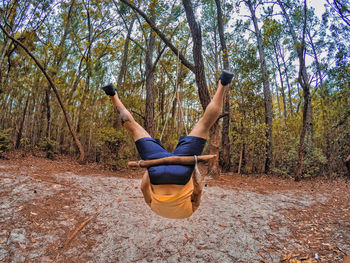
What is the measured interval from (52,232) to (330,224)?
4366 mm

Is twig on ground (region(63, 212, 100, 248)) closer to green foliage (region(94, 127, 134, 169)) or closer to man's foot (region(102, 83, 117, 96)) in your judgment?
man's foot (region(102, 83, 117, 96))

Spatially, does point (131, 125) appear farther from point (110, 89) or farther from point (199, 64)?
point (199, 64)

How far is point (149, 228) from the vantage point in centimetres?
316

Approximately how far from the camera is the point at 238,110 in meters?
7.61

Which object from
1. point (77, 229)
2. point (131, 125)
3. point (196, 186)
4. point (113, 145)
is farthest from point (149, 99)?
point (196, 186)

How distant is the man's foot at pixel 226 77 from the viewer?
1.95 m

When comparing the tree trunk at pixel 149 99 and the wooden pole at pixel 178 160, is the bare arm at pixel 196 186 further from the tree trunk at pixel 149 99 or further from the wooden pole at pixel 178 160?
the tree trunk at pixel 149 99

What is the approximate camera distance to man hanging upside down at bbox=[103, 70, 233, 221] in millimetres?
1778

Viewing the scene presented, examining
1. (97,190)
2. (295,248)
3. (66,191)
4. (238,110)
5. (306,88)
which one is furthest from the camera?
(238,110)

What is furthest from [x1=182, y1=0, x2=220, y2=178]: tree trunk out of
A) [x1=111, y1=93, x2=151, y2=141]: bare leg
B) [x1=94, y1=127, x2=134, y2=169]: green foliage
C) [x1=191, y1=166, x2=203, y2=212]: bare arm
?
[x1=191, y1=166, x2=203, y2=212]: bare arm

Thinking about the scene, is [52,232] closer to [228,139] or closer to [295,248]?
[295,248]

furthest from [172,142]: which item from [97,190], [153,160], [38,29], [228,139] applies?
[153,160]

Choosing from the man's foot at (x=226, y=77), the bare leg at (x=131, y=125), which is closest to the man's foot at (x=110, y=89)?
the bare leg at (x=131, y=125)

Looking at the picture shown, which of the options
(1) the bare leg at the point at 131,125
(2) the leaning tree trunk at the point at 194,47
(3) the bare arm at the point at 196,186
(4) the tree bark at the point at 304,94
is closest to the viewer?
(3) the bare arm at the point at 196,186
